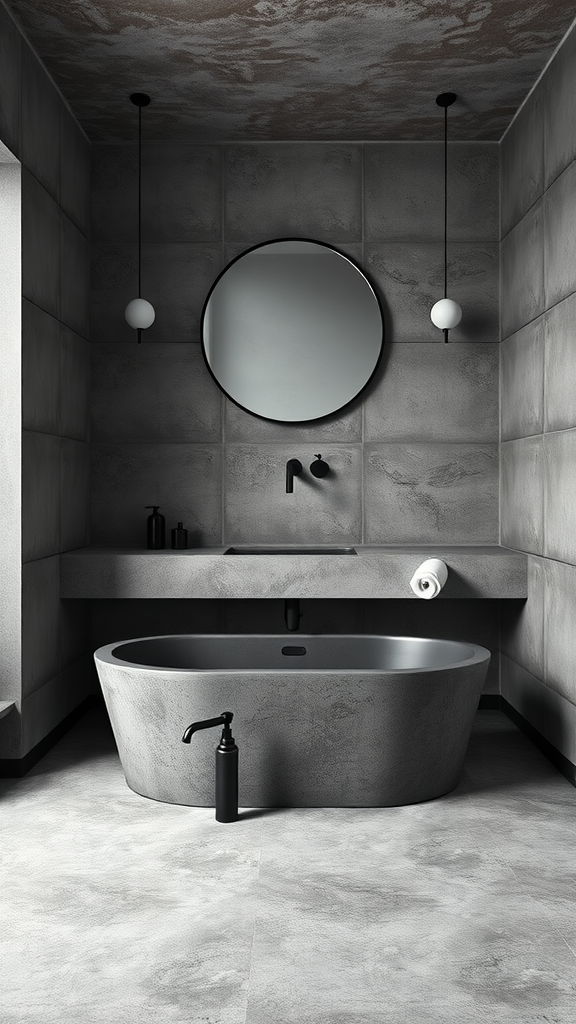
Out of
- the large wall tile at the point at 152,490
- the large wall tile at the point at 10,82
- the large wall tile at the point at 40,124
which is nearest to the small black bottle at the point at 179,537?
the large wall tile at the point at 152,490

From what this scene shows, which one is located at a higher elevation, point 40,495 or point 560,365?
point 560,365

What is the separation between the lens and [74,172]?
4254 millimetres

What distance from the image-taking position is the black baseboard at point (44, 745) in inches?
136

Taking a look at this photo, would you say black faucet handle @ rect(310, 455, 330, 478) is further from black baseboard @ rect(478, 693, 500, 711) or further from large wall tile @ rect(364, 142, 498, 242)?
black baseboard @ rect(478, 693, 500, 711)

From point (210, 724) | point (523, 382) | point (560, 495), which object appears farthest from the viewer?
point (523, 382)

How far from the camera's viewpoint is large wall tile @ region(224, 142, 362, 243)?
15.0ft

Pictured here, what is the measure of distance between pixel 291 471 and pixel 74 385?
107 centimetres

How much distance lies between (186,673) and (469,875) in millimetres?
1050

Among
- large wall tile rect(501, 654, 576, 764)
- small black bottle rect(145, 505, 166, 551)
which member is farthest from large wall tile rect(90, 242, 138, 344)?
large wall tile rect(501, 654, 576, 764)

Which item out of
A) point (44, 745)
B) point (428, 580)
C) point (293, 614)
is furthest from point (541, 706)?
point (44, 745)

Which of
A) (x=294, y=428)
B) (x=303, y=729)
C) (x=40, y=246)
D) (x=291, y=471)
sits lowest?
(x=303, y=729)

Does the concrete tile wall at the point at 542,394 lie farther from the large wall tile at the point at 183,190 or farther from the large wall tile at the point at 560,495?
the large wall tile at the point at 183,190

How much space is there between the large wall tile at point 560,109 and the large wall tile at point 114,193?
1.96 m

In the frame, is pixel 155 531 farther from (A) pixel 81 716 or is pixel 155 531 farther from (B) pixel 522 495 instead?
(B) pixel 522 495
